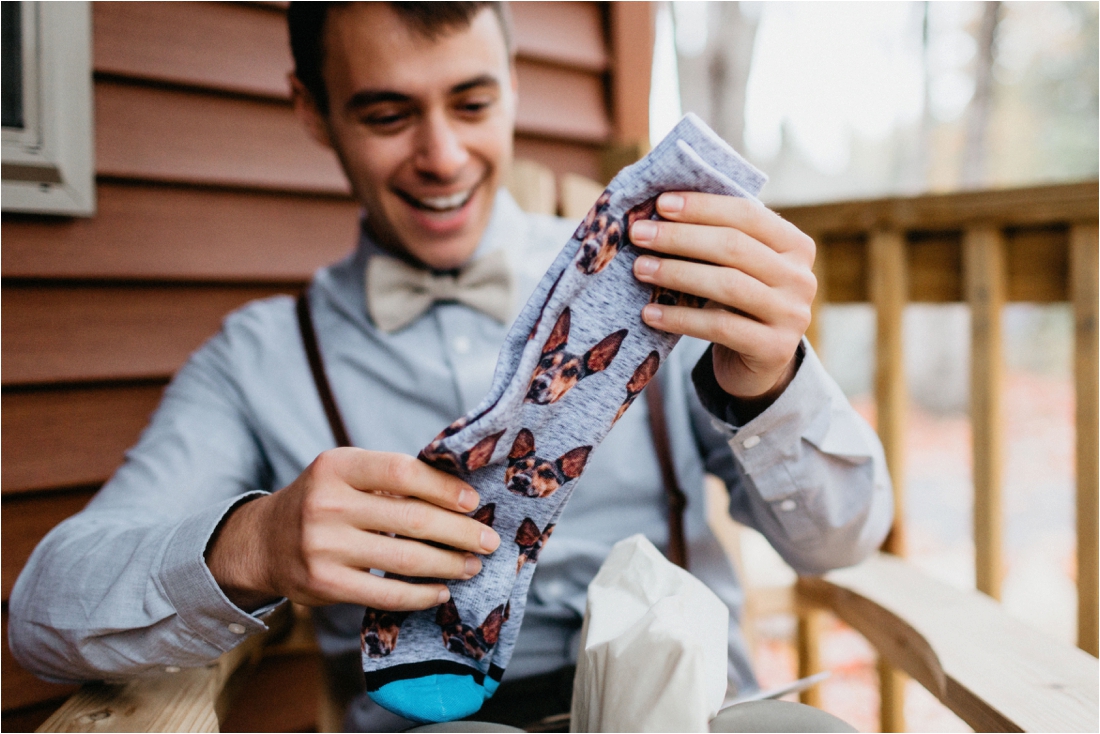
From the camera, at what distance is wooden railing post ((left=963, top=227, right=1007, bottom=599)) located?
1158 millimetres

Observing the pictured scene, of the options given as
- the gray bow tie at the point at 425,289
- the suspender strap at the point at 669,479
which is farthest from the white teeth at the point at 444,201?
the suspender strap at the point at 669,479

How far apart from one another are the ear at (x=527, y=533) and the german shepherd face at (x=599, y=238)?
27 centimetres

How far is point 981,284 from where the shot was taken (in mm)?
1170

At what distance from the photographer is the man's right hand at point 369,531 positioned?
2.05 feet

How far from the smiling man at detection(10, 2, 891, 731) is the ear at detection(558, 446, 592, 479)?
97mm

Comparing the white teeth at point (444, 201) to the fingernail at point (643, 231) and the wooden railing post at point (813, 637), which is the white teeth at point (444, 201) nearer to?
the fingernail at point (643, 231)

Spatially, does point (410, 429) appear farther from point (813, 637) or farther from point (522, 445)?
point (813, 637)

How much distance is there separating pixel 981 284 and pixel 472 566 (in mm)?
1018

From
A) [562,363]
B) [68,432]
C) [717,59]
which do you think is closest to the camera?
[562,363]

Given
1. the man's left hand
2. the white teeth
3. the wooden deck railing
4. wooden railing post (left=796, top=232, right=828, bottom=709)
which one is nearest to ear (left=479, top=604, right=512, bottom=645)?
the man's left hand

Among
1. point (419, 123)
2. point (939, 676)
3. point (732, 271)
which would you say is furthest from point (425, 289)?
point (939, 676)

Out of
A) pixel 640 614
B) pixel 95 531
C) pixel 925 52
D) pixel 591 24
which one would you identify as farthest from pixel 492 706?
pixel 925 52

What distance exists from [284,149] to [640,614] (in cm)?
116

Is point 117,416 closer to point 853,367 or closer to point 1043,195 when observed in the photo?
point 1043,195
